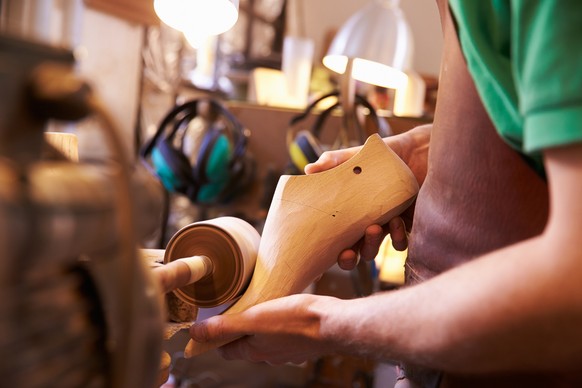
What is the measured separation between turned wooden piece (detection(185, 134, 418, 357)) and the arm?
195 mm

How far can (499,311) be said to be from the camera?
0.51 metres

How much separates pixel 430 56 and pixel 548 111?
536 cm

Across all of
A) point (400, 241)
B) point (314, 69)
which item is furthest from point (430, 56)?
point (400, 241)

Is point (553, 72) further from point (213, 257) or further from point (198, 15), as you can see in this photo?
point (198, 15)

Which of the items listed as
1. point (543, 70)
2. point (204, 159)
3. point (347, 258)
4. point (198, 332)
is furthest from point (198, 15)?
point (543, 70)

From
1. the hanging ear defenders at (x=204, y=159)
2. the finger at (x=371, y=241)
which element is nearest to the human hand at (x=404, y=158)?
the finger at (x=371, y=241)

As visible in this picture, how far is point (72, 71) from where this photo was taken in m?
0.37

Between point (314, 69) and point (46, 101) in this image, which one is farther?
point (314, 69)

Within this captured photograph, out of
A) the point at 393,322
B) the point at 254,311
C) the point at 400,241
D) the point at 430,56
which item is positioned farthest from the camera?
the point at 430,56

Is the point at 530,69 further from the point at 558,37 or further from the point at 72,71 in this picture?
the point at 72,71

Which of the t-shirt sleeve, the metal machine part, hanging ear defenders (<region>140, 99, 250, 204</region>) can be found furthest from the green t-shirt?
hanging ear defenders (<region>140, 99, 250, 204</region>)

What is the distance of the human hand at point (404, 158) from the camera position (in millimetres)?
909

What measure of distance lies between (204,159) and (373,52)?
646 mm

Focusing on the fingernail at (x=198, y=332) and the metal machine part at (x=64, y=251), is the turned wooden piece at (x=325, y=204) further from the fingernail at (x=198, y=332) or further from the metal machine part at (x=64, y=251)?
the metal machine part at (x=64, y=251)
